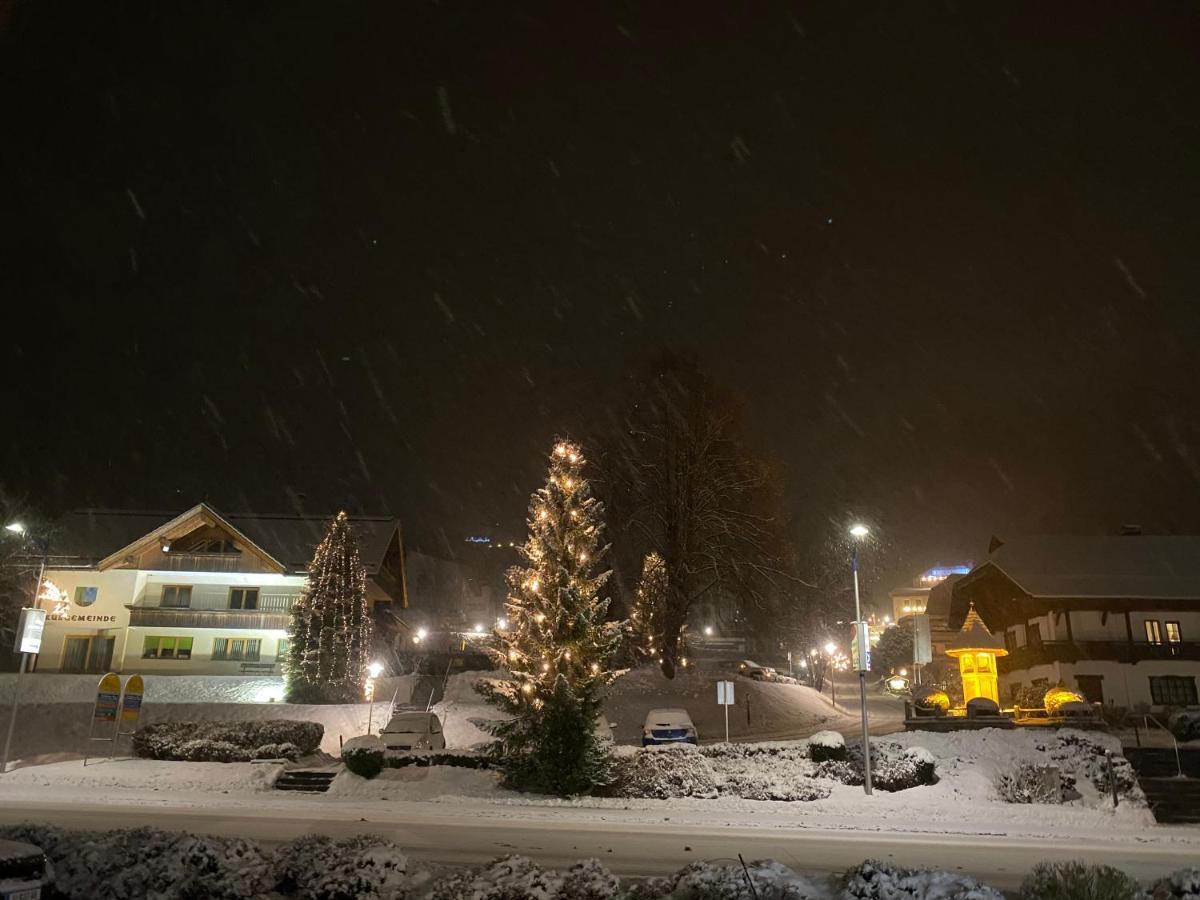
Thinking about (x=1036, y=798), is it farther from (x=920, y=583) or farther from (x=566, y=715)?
(x=920, y=583)

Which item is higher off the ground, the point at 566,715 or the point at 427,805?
the point at 566,715

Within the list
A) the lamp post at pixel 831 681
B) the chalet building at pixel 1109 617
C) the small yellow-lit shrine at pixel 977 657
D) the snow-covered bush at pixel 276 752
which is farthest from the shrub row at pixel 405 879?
the lamp post at pixel 831 681

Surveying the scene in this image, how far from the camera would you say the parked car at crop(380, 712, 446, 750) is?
2647 centimetres

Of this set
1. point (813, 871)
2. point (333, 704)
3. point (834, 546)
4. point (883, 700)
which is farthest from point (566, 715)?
point (834, 546)

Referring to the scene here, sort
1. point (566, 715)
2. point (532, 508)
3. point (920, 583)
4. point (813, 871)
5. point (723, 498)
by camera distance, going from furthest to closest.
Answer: point (920, 583), point (723, 498), point (532, 508), point (566, 715), point (813, 871)

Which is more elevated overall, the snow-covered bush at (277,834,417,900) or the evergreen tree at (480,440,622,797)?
the evergreen tree at (480,440,622,797)

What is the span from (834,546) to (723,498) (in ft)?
113

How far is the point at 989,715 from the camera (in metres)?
29.1

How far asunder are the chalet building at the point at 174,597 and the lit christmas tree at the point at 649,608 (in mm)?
14648

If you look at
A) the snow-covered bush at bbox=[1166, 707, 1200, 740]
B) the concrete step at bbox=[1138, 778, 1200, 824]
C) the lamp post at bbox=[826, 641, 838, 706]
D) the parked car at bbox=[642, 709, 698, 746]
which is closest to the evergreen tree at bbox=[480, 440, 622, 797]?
the parked car at bbox=[642, 709, 698, 746]

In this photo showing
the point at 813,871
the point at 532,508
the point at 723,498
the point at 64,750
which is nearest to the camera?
the point at 813,871

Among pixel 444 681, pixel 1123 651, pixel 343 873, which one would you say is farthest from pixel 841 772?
pixel 444 681

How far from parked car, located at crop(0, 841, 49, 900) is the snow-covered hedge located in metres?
20.3

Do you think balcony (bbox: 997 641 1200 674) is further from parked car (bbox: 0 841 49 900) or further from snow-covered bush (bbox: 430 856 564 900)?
parked car (bbox: 0 841 49 900)
